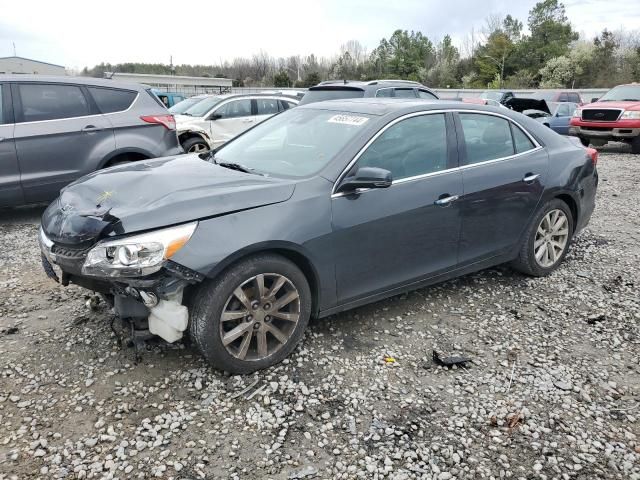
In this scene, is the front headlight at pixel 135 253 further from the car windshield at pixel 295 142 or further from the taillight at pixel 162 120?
the taillight at pixel 162 120

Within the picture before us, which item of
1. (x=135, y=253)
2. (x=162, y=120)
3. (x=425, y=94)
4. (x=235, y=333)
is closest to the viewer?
(x=135, y=253)

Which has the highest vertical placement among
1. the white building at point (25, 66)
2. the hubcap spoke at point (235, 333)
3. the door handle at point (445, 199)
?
the white building at point (25, 66)

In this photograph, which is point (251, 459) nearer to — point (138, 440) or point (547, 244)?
point (138, 440)

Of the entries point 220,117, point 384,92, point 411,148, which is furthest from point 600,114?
point 411,148

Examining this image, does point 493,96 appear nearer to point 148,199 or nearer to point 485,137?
point 485,137

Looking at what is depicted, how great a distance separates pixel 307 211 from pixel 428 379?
1.33 metres

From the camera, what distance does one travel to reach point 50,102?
6328 mm

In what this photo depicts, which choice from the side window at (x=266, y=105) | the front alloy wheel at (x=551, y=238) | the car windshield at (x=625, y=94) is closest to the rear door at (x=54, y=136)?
the front alloy wheel at (x=551, y=238)

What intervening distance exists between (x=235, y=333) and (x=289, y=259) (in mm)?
573

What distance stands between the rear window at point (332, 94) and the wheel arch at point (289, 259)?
19.8 ft

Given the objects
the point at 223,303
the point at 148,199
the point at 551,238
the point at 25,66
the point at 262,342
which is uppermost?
the point at 25,66

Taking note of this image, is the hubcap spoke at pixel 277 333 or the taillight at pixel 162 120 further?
the taillight at pixel 162 120

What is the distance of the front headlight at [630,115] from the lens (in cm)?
1323

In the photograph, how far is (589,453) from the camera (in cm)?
265
